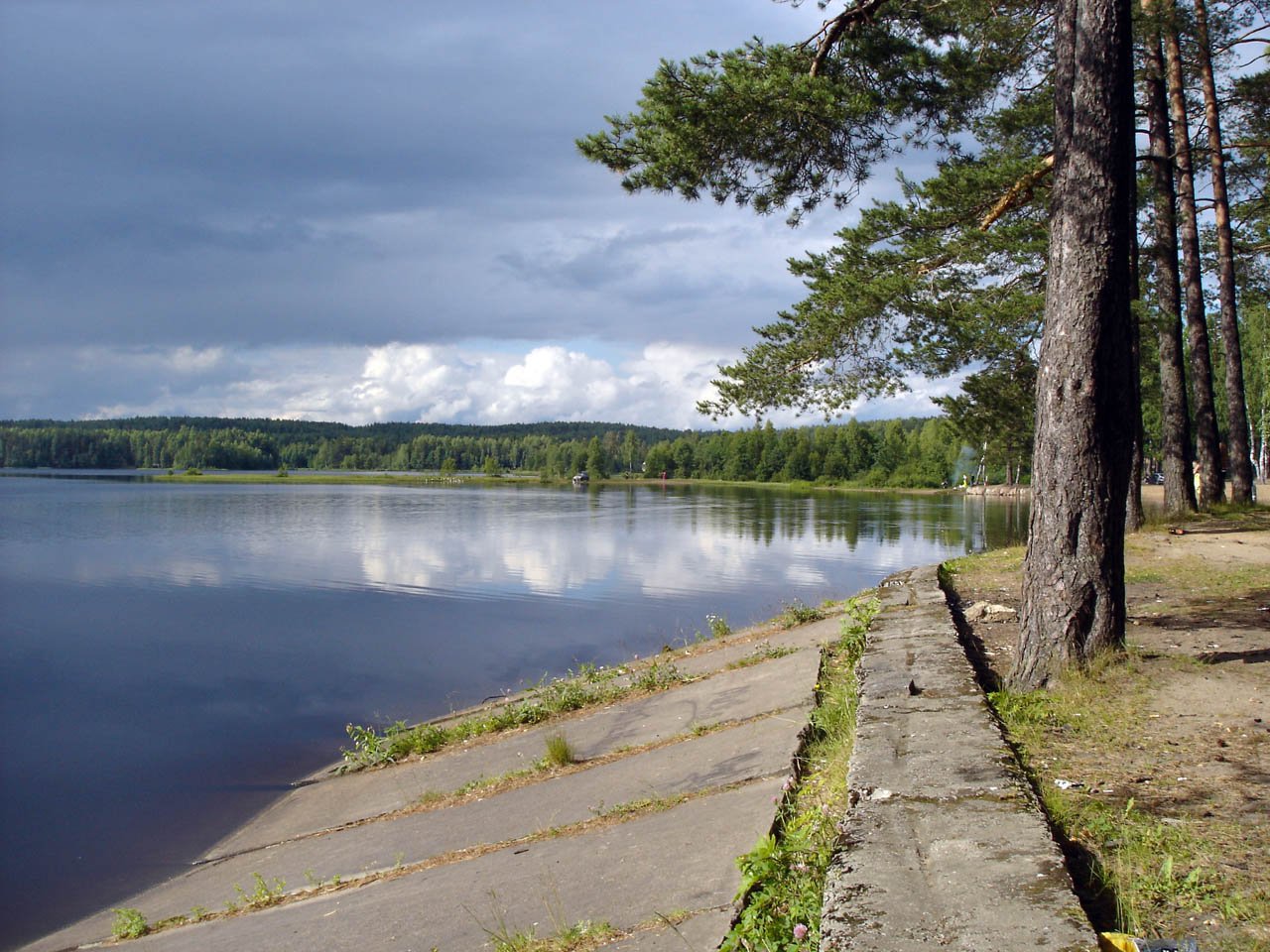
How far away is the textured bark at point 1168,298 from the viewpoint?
15.5 m

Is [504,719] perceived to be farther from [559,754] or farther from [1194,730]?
[1194,730]

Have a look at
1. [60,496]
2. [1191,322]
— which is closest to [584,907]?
[1191,322]

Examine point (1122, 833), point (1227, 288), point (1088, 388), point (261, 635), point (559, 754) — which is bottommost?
point (261, 635)

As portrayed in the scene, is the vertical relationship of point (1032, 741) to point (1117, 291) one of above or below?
below

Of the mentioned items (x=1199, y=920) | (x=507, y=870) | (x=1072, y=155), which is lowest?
(x=507, y=870)

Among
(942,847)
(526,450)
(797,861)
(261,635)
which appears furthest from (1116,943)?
(526,450)

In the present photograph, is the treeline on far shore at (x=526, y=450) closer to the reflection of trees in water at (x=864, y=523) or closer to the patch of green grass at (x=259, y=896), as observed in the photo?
the reflection of trees in water at (x=864, y=523)

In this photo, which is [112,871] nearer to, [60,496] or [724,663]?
[724,663]

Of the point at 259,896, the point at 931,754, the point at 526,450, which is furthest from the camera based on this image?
the point at 526,450

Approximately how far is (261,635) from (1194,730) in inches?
601

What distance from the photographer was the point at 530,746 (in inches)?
337

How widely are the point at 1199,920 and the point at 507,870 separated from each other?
11.7 ft

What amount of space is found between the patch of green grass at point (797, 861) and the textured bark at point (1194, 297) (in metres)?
15.4

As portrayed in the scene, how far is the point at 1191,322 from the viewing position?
17.5 m
